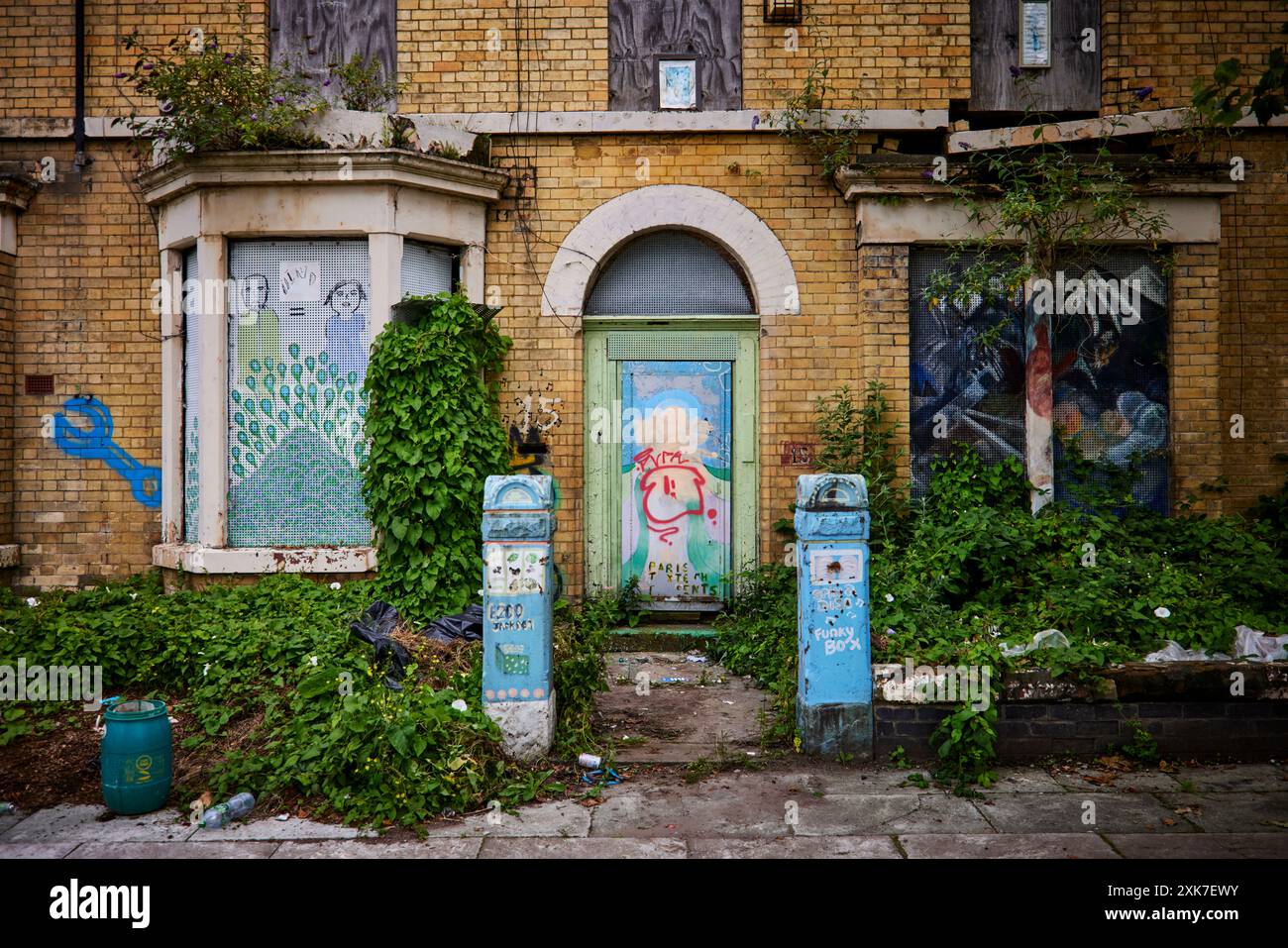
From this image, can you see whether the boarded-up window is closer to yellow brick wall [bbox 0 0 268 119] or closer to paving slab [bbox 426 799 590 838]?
yellow brick wall [bbox 0 0 268 119]

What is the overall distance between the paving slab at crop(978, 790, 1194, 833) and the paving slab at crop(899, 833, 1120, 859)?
3.4 inches

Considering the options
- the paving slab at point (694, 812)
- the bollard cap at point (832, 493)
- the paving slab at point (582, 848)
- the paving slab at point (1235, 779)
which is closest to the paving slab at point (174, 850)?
the paving slab at point (582, 848)

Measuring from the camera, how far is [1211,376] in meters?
7.64

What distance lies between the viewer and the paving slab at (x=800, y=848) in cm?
426

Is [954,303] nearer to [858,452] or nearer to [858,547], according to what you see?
[858,452]

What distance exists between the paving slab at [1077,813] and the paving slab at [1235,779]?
0.41 meters

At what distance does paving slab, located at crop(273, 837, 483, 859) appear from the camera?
4.25 m

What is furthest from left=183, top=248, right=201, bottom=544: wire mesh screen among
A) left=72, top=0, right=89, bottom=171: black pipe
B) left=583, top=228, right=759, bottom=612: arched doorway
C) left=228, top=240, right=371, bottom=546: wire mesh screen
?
left=583, top=228, right=759, bottom=612: arched doorway

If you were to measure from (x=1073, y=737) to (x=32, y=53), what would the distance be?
965 cm

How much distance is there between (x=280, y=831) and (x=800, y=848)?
250 cm

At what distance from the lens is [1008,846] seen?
4328 millimetres

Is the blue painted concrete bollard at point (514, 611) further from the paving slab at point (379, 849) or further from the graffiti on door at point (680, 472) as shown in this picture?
the graffiti on door at point (680, 472)

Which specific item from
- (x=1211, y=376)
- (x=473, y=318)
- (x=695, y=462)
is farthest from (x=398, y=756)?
(x=1211, y=376)

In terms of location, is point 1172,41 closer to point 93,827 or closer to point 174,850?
point 174,850
